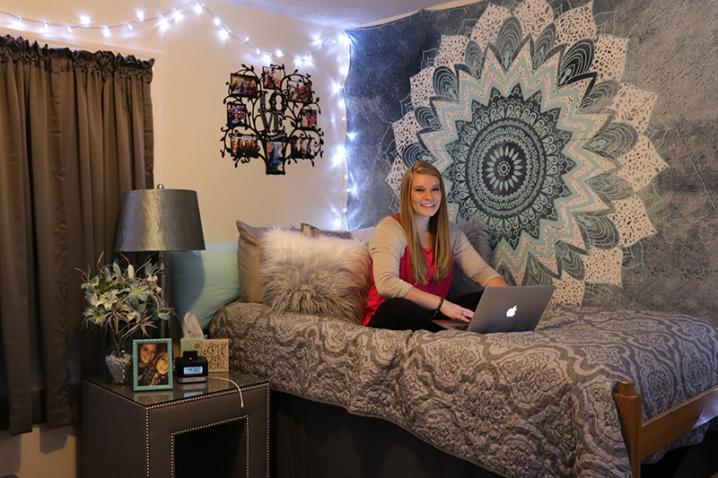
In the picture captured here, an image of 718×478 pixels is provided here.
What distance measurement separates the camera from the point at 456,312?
282 centimetres

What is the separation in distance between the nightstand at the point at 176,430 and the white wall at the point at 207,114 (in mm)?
333

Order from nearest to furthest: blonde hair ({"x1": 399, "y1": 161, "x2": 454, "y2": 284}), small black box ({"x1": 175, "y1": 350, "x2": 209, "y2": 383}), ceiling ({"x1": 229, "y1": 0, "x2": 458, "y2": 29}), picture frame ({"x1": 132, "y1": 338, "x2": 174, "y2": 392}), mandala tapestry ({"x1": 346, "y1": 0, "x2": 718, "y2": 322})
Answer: picture frame ({"x1": 132, "y1": 338, "x2": 174, "y2": 392})
small black box ({"x1": 175, "y1": 350, "x2": 209, "y2": 383})
mandala tapestry ({"x1": 346, "y1": 0, "x2": 718, "y2": 322})
blonde hair ({"x1": 399, "y1": 161, "x2": 454, "y2": 284})
ceiling ({"x1": 229, "y1": 0, "x2": 458, "y2": 29})

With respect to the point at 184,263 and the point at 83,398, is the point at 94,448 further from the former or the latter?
the point at 184,263

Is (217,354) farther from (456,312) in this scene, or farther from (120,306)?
(456,312)

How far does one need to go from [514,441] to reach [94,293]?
1715mm

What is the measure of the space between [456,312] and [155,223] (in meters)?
1.28

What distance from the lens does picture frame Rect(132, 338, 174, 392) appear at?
108 inches

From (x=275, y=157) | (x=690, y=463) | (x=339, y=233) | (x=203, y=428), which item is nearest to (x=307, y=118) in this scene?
(x=275, y=157)

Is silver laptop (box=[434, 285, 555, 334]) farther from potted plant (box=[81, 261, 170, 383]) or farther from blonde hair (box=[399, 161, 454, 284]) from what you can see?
potted plant (box=[81, 261, 170, 383])

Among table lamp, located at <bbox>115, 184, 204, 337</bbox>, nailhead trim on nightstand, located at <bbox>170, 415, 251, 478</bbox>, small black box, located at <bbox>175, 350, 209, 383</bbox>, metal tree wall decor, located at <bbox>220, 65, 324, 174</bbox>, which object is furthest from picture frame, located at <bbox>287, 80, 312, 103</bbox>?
nailhead trim on nightstand, located at <bbox>170, 415, 251, 478</bbox>

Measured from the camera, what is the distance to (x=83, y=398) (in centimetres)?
295

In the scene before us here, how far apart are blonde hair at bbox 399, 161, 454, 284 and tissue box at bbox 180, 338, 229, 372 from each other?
89cm

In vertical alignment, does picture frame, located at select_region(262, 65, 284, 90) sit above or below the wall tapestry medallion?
above

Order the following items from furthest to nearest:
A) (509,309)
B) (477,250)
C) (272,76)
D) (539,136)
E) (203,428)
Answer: (272,76) < (477,250) < (539,136) < (203,428) < (509,309)
